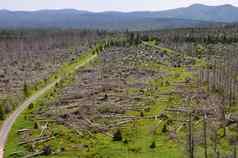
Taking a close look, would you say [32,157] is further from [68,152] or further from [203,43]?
[203,43]

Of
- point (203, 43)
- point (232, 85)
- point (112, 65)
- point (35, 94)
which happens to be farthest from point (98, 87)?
point (203, 43)

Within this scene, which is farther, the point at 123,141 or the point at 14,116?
the point at 14,116

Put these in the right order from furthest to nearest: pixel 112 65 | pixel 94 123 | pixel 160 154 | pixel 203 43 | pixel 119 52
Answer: pixel 203 43
pixel 119 52
pixel 112 65
pixel 94 123
pixel 160 154

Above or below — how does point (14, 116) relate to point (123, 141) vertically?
below

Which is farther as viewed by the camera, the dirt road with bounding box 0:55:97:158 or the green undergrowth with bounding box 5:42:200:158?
the dirt road with bounding box 0:55:97:158

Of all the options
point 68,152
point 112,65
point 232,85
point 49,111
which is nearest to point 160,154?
point 68,152

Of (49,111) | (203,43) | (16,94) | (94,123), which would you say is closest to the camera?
(94,123)

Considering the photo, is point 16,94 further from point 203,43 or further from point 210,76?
point 203,43

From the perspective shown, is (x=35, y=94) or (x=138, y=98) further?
(x=35, y=94)

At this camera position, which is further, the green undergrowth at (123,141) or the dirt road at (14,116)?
the dirt road at (14,116)
